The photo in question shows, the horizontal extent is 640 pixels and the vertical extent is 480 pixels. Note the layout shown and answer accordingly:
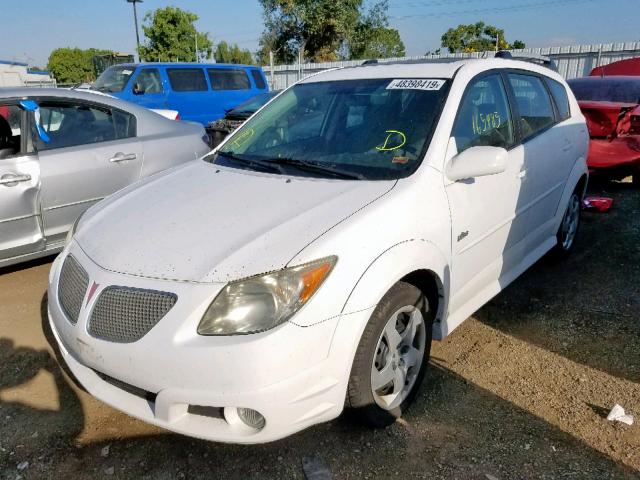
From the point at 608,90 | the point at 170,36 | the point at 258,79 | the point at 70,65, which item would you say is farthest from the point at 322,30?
the point at 70,65

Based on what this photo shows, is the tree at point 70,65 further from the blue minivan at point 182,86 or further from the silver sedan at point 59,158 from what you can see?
the silver sedan at point 59,158

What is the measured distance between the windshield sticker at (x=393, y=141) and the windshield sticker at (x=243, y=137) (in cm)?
104

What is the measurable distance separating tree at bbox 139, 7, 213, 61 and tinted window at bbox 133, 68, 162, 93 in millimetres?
31505

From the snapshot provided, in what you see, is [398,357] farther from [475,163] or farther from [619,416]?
[619,416]

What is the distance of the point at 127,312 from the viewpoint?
6.74ft

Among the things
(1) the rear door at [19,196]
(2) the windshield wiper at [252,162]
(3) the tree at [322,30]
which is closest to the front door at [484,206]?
(2) the windshield wiper at [252,162]

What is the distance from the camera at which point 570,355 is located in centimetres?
317

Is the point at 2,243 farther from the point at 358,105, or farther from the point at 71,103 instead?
the point at 358,105

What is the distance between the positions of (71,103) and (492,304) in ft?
12.7

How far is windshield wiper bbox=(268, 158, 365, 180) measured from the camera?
2.67m

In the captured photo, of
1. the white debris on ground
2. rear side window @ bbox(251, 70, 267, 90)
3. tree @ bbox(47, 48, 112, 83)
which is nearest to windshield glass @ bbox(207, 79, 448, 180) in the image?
the white debris on ground

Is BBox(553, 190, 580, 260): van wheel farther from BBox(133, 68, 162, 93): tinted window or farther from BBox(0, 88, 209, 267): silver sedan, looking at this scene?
BBox(133, 68, 162, 93): tinted window

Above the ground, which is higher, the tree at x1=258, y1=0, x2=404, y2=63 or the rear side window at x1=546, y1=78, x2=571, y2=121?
the tree at x1=258, y1=0, x2=404, y2=63

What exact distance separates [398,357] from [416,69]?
177cm
